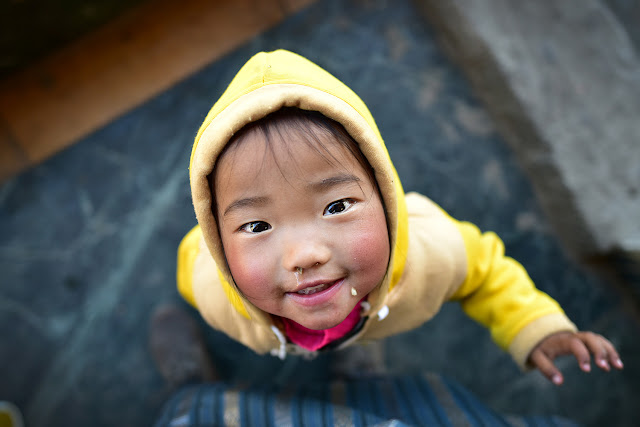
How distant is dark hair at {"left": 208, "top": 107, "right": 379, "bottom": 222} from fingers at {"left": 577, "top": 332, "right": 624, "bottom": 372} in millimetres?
755

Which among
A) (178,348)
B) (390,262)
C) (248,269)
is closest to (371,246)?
(390,262)

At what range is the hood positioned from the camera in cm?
83

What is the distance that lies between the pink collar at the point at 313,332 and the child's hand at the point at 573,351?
18.7 inches

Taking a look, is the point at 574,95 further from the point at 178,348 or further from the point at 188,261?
the point at 178,348

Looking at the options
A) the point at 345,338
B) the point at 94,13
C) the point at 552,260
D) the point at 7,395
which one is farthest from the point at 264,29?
the point at 7,395

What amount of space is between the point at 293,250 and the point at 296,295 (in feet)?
0.37

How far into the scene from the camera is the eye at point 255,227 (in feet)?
2.84

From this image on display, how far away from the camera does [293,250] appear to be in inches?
32.7

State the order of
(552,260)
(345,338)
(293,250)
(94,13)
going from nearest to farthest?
(293,250), (345,338), (94,13), (552,260)

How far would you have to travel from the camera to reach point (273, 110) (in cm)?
83

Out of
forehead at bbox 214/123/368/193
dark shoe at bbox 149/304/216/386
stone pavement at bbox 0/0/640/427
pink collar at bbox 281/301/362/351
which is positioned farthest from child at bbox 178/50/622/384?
stone pavement at bbox 0/0/640/427

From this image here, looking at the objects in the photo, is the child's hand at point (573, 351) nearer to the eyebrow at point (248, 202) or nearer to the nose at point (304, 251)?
the nose at point (304, 251)

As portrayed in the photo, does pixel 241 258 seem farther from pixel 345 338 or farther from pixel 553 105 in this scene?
pixel 553 105

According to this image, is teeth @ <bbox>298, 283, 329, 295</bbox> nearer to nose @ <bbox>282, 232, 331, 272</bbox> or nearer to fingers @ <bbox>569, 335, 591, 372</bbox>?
nose @ <bbox>282, 232, 331, 272</bbox>
